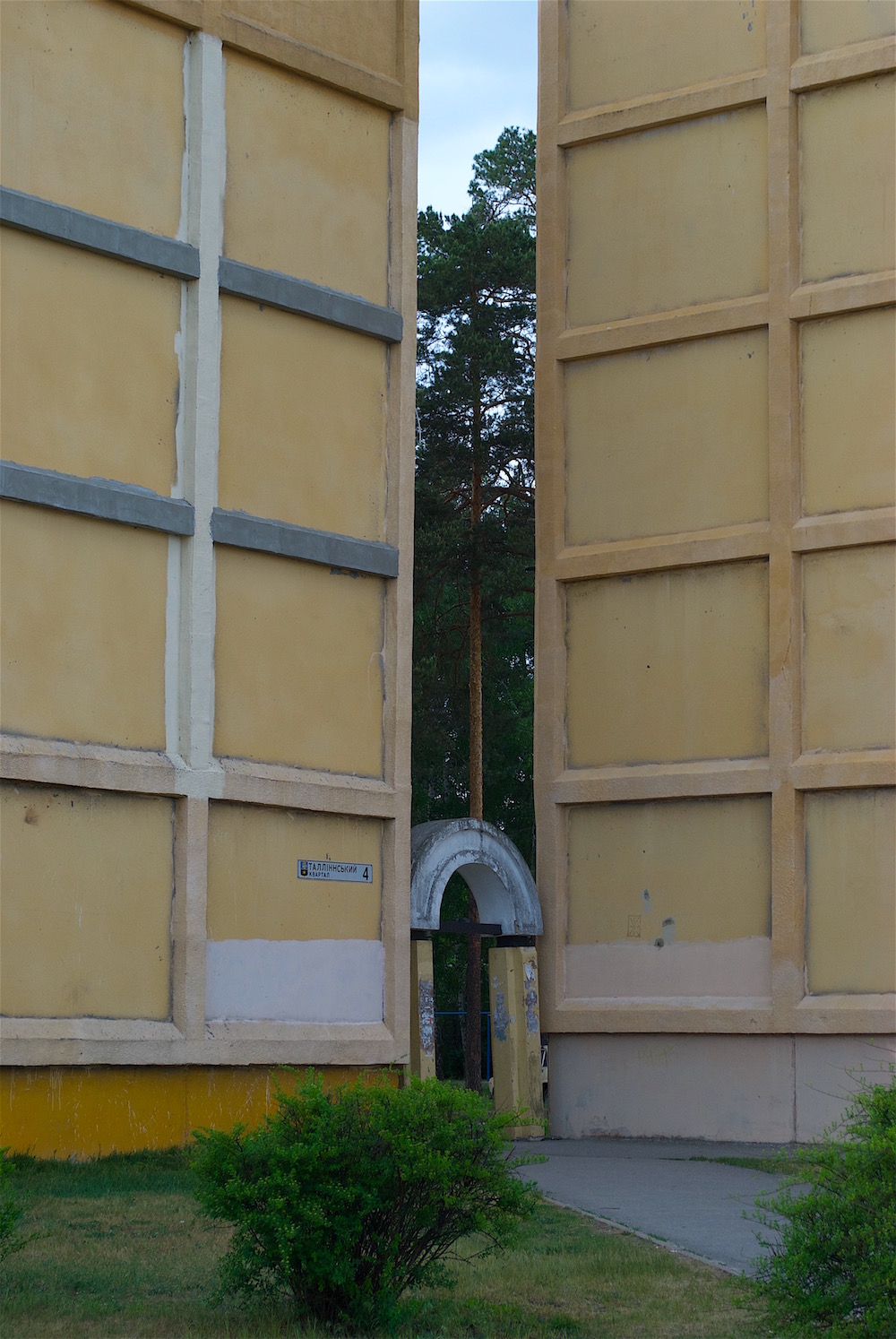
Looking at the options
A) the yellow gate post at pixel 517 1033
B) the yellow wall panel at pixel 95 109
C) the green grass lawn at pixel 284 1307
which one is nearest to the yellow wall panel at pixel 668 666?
the yellow gate post at pixel 517 1033

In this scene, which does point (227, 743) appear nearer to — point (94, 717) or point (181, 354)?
point (94, 717)

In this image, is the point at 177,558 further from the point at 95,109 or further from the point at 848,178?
the point at 848,178

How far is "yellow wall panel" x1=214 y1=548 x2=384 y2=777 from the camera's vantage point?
16.1 m

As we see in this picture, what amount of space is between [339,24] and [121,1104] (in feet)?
37.5

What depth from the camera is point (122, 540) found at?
15336 millimetres

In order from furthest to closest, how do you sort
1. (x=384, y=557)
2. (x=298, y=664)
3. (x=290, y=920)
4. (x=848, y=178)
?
(x=848, y=178)
(x=384, y=557)
(x=298, y=664)
(x=290, y=920)

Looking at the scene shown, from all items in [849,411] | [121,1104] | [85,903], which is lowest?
[121,1104]

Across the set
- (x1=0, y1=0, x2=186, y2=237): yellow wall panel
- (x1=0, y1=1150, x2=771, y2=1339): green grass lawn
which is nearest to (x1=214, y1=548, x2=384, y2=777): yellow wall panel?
(x1=0, y1=0, x2=186, y2=237): yellow wall panel

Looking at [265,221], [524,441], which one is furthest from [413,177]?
[524,441]

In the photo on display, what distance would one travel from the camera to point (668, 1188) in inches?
578

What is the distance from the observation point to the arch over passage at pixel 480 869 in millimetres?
18469

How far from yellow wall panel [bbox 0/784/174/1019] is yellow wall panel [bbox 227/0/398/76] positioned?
8.19 meters

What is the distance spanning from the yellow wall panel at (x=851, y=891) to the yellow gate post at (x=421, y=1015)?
416 centimetres

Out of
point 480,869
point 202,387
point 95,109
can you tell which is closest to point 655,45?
point 95,109
